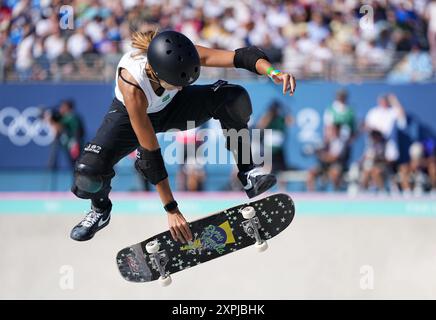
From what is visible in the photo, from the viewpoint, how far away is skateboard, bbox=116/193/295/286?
23.7 ft

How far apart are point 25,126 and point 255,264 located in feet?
23.5

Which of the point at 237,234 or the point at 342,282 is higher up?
the point at 237,234

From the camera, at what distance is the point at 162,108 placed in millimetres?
6824

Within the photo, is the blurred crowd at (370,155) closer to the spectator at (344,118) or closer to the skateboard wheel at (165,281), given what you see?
the spectator at (344,118)

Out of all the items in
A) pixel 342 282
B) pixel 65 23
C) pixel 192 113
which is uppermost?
pixel 65 23

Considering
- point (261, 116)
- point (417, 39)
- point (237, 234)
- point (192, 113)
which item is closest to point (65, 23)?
point (192, 113)

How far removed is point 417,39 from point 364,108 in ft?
5.78

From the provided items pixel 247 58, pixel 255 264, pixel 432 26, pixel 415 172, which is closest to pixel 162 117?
pixel 247 58

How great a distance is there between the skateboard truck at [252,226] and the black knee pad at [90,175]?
119cm

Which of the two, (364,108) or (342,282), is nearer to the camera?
(342,282)

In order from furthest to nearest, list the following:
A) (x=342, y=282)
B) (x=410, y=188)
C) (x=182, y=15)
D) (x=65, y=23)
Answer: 1. (x=182, y=15)
2. (x=410, y=188)
3. (x=342, y=282)
4. (x=65, y=23)

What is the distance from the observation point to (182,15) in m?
16.3

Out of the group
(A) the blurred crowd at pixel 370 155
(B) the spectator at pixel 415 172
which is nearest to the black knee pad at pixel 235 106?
(A) the blurred crowd at pixel 370 155

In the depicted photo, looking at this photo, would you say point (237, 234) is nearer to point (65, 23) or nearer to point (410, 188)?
point (65, 23)
